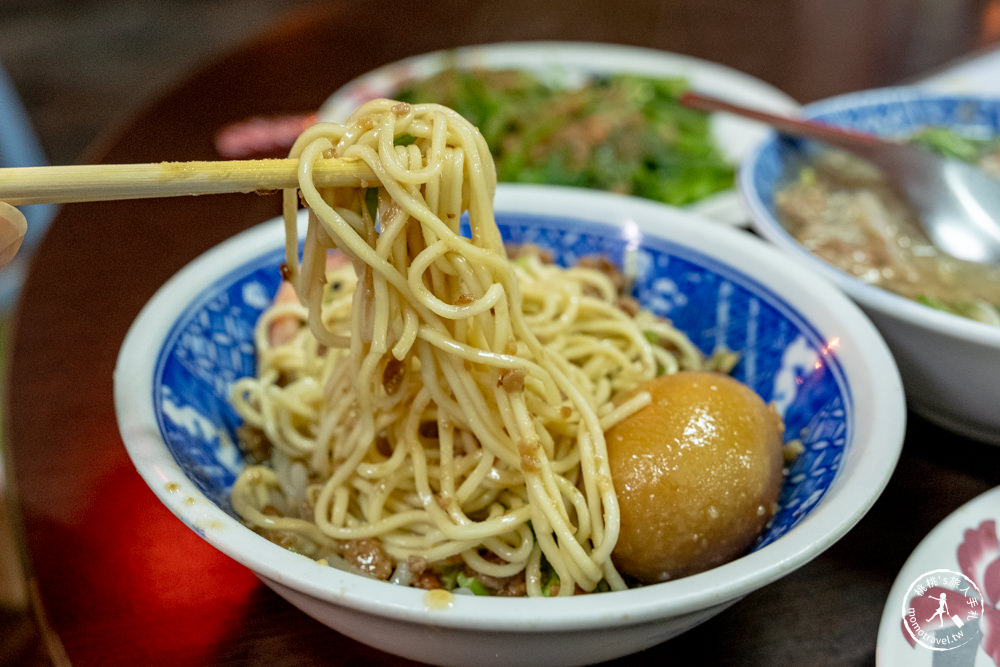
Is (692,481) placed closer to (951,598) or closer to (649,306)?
(951,598)

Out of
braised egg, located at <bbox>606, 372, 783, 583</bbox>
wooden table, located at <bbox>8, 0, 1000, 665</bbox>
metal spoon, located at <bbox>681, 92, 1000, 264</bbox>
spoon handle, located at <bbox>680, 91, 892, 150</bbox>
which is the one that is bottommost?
wooden table, located at <bbox>8, 0, 1000, 665</bbox>

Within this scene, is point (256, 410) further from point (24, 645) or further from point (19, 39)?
point (19, 39)

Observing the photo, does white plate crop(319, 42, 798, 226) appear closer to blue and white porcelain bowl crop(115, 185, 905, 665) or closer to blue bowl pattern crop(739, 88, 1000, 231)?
blue bowl pattern crop(739, 88, 1000, 231)

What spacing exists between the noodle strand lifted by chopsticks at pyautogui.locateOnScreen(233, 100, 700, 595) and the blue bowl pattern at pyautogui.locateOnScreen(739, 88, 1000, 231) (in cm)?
107

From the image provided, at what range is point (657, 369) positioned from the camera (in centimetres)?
Result: 159

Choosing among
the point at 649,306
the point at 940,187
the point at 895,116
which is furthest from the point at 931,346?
the point at 895,116

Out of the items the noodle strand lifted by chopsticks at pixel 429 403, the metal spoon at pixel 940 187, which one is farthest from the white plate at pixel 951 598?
the metal spoon at pixel 940 187

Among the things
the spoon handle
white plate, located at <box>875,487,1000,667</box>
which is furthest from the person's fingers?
the spoon handle

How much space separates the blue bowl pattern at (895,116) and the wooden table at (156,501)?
72 cm

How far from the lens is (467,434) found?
1.31 meters

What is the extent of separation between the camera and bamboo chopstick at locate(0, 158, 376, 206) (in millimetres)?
875

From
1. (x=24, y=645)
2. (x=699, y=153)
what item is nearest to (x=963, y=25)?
(x=699, y=153)

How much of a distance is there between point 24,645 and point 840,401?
225cm

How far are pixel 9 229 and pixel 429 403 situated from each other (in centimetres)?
67
